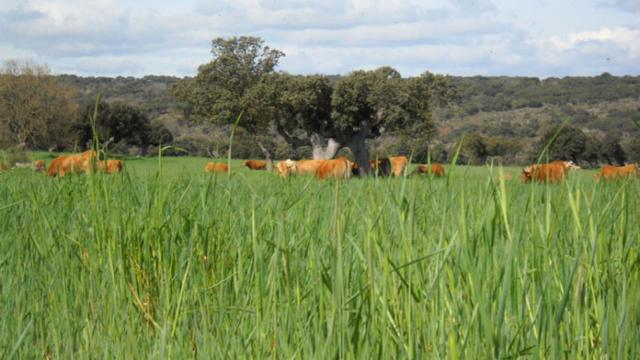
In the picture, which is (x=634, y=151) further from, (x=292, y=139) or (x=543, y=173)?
(x=543, y=173)

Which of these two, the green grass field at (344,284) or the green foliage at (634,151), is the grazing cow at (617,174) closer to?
the green grass field at (344,284)

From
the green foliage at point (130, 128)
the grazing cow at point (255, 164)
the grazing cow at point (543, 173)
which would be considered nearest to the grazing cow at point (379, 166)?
the grazing cow at point (543, 173)

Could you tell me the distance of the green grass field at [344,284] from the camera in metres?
1.71

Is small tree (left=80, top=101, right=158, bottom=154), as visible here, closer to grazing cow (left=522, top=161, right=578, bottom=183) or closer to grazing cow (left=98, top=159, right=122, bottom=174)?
grazing cow (left=522, top=161, right=578, bottom=183)

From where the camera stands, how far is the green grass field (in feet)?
5.61

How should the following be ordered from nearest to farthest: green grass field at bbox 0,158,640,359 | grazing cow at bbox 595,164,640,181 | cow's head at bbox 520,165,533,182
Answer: green grass field at bbox 0,158,640,359
grazing cow at bbox 595,164,640,181
cow's head at bbox 520,165,533,182

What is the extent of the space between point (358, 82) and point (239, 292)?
4060 centimetres

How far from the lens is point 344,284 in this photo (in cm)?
186

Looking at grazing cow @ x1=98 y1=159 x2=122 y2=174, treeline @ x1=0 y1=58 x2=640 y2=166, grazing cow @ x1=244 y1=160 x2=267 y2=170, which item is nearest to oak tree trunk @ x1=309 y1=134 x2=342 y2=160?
treeline @ x1=0 y1=58 x2=640 y2=166

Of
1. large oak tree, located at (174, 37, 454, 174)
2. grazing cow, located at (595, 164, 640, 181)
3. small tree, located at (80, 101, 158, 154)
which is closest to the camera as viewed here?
grazing cow, located at (595, 164, 640, 181)

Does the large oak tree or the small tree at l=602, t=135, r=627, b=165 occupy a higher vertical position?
the large oak tree

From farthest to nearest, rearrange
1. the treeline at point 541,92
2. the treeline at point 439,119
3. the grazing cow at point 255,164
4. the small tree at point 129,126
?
1. the treeline at point 541,92
2. the small tree at point 129,126
3. the treeline at point 439,119
4. the grazing cow at point 255,164

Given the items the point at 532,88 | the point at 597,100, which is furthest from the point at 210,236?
the point at 532,88

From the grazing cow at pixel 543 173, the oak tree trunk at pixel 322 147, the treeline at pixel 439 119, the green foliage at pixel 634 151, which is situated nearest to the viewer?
the grazing cow at pixel 543 173
